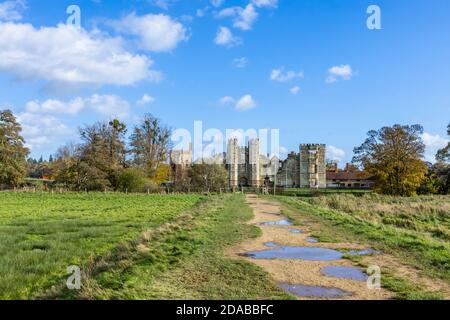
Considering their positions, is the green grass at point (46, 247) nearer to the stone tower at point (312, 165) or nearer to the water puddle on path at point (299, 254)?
the water puddle on path at point (299, 254)

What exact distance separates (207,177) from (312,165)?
2535 cm

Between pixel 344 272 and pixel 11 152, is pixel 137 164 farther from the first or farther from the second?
pixel 344 272

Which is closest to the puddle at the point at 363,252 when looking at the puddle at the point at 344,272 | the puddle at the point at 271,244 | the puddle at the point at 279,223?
the puddle at the point at 344,272

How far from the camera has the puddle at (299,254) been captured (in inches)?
397

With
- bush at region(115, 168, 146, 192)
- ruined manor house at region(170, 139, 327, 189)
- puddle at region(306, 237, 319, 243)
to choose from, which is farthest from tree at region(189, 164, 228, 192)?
puddle at region(306, 237, 319, 243)

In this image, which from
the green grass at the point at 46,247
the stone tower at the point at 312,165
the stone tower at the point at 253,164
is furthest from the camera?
the stone tower at the point at 312,165

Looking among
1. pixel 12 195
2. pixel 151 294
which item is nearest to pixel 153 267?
pixel 151 294

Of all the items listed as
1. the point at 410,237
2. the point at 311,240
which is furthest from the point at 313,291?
the point at 410,237

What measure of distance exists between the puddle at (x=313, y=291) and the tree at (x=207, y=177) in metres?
53.6

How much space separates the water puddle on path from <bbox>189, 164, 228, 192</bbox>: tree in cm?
4973

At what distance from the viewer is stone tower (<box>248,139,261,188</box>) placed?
3081 inches

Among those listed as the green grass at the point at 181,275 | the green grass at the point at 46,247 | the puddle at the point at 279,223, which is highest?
the green grass at the point at 181,275

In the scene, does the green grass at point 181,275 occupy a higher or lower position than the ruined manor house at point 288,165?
lower
